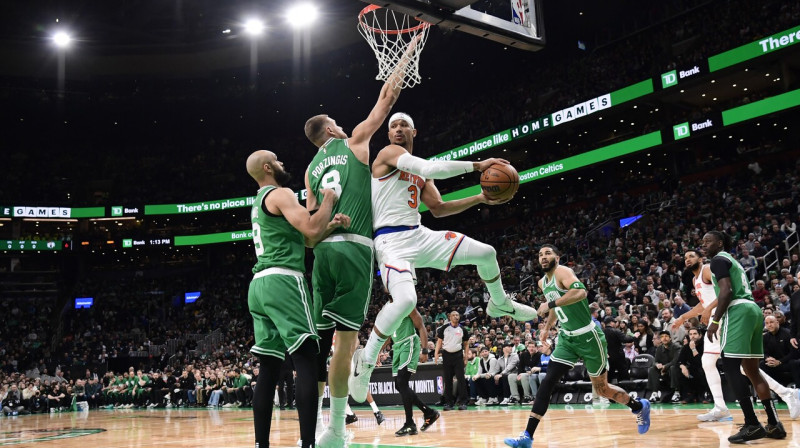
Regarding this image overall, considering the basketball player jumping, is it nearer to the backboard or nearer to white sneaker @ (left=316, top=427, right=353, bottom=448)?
the backboard

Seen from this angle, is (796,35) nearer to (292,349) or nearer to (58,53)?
(292,349)

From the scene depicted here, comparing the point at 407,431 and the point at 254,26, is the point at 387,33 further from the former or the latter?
the point at 254,26

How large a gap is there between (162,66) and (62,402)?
18.6 meters

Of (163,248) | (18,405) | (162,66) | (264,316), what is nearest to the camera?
(264,316)

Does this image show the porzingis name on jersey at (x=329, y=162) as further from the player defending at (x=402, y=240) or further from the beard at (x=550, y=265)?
the beard at (x=550, y=265)

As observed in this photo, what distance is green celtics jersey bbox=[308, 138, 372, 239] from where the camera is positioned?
15.4 feet

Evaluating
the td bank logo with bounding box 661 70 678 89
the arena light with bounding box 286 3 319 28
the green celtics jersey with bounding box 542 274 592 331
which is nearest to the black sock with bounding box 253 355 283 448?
the green celtics jersey with bounding box 542 274 592 331

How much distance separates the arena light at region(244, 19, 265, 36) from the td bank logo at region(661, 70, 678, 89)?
54.4 feet

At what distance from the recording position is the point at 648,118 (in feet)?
91.1

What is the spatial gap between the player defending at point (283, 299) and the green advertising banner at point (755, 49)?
20.5 m

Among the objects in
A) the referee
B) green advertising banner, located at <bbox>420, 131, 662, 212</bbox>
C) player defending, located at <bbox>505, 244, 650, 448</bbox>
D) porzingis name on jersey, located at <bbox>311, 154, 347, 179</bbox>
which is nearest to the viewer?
porzingis name on jersey, located at <bbox>311, 154, 347, 179</bbox>

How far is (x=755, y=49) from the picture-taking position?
827 inches

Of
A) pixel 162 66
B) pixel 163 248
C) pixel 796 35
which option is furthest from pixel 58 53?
pixel 796 35

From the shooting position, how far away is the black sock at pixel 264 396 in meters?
4.23
